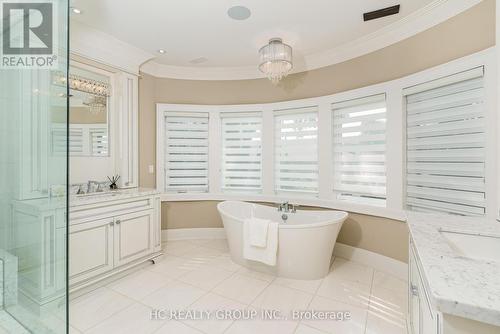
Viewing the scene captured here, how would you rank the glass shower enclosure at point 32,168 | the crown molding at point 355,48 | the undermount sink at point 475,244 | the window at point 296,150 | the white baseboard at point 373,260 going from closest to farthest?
the undermount sink at point 475,244 < the glass shower enclosure at point 32,168 < the crown molding at point 355,48 < the white baseboard at point 373,260 < the window at point 296,150

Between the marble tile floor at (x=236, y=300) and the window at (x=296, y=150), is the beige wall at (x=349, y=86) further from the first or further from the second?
the marble tile floor at (x=236, y=300)

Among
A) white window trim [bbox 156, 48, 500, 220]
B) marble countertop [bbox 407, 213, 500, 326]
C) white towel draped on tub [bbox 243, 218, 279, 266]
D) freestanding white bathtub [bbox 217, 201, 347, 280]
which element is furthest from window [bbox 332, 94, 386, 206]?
marble countertop [bbox 407, 213, 500, 326]

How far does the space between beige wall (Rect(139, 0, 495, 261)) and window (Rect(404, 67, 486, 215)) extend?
0.90ft

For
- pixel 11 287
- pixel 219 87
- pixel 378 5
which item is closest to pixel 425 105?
pixel 378 5

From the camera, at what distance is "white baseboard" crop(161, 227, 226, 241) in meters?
3.61

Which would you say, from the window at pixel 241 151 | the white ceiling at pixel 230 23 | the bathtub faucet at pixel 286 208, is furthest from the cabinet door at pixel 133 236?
the white ceiling at pixel 230 23

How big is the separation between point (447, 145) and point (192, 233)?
11.3 ft

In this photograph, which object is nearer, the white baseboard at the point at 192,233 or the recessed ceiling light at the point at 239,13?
the recessed ceiling light at the point at 239,13

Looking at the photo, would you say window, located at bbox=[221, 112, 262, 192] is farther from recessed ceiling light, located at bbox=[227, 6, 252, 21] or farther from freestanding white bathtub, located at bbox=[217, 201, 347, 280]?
recessed ceiling light, located at bbox=[227, 6, 252, 21]

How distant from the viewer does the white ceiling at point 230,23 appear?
2.15 meters

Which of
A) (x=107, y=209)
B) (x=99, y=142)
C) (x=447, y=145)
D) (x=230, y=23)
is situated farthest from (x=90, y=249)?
(x=447, y=145)

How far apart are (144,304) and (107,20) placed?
114 inches

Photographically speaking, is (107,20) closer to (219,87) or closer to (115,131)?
(115,131)

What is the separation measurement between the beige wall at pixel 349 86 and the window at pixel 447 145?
274 millimetres
